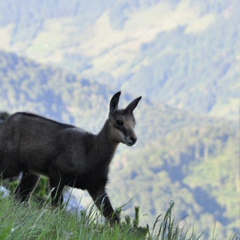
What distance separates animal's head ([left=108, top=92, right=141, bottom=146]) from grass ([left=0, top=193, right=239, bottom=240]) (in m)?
2.67

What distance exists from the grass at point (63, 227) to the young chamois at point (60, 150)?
7.93ft


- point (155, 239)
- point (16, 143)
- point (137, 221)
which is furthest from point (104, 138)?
point (155, 239)

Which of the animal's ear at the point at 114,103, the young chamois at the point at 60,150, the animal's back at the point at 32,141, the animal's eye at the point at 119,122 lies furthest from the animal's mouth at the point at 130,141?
the animal's back at the point at 32,141

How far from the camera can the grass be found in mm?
5438

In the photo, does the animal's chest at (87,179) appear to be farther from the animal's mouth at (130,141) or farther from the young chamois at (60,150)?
the animal's mouth at (130,141)

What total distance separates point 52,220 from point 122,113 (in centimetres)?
514

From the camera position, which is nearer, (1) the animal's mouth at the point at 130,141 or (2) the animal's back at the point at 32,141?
(1) the animal's mouth at the point at 130,141

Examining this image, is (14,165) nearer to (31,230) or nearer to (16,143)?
(16,143)

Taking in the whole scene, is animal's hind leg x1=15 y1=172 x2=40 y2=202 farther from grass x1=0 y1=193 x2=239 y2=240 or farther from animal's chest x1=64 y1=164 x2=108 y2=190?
grass x1=0 y1=193 x2=239 y2=240

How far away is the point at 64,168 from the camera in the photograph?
1077cm

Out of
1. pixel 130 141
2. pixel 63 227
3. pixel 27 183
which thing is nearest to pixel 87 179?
pixel 130 141

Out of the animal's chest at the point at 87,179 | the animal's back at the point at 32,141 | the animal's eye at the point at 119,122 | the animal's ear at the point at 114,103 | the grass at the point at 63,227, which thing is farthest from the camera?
the animal's eye at the point at 119,122

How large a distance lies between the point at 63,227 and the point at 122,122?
16.7 ft

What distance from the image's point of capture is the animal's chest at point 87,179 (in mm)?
10680
